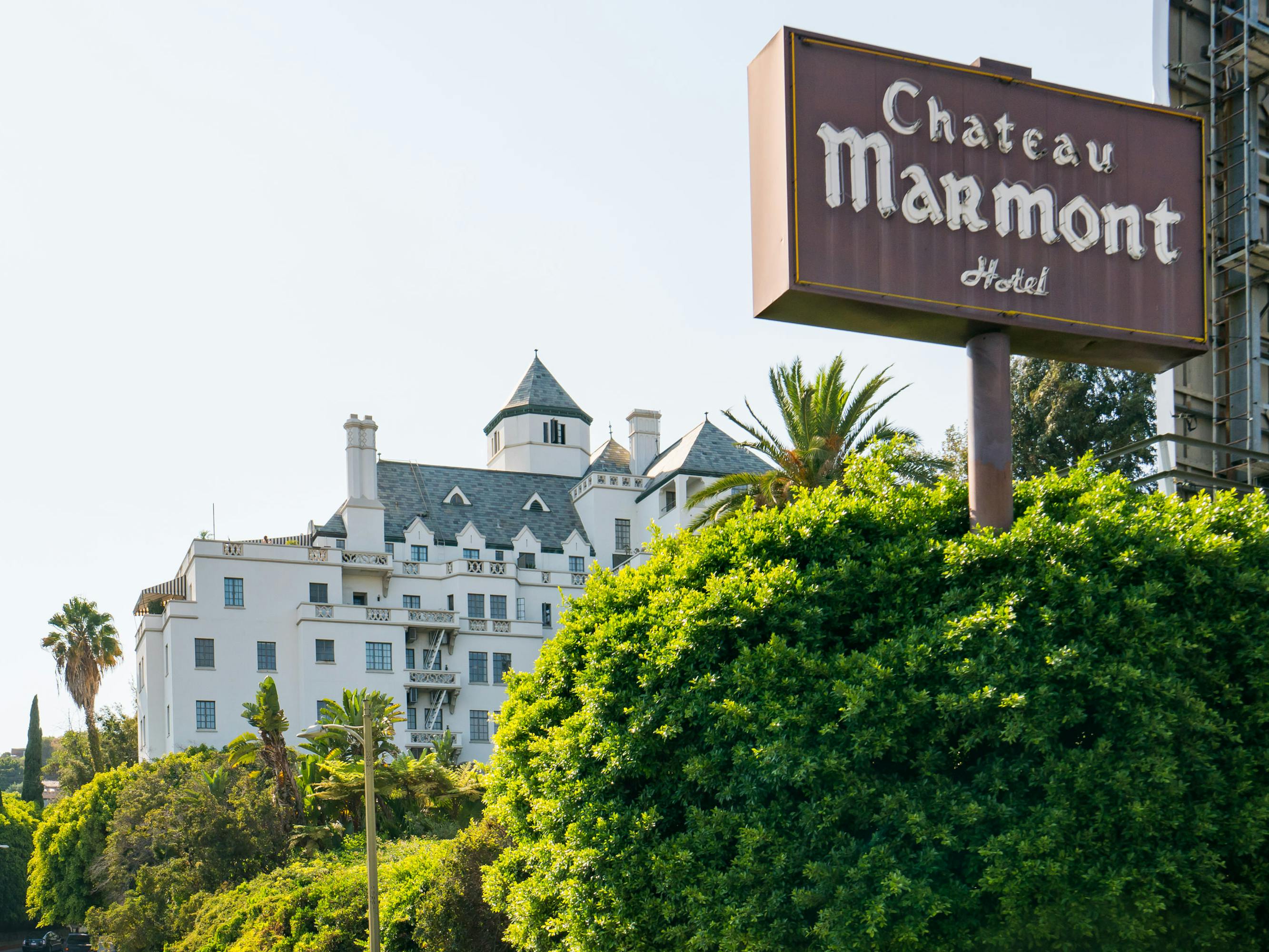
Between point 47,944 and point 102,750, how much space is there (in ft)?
66.4

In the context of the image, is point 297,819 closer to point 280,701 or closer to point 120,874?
point 120,874

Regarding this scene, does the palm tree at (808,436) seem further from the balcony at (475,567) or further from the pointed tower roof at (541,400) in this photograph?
the pointed tower roof at (541,400)

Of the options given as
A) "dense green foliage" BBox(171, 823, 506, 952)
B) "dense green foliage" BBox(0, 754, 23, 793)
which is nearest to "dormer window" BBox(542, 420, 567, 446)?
"dense green foliage" BBox(171, 823, 506, 952)

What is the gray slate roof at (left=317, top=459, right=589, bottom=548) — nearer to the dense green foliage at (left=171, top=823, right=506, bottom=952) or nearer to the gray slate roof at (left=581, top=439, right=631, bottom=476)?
the gray slate roof at (left=581, top=439, right=631, bottom=476)

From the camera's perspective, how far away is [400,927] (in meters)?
30.0

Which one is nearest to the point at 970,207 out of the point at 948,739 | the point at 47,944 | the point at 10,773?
the point at 948,739

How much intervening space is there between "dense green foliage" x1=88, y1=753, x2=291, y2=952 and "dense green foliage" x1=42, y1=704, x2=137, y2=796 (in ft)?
110

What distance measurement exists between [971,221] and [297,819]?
3627 centimetres

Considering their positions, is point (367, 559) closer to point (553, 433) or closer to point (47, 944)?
point (553, 433)

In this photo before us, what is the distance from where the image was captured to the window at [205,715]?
2618 inches

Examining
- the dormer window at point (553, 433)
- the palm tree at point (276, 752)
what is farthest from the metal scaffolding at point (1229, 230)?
the dormer window at point (553, 433)

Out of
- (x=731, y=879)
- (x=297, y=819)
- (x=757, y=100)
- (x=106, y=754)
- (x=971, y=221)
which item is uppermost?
(x=757, y=100)

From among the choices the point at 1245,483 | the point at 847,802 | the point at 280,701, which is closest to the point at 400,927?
the point at 847,802

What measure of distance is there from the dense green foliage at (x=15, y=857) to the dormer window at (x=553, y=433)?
1617 inches
